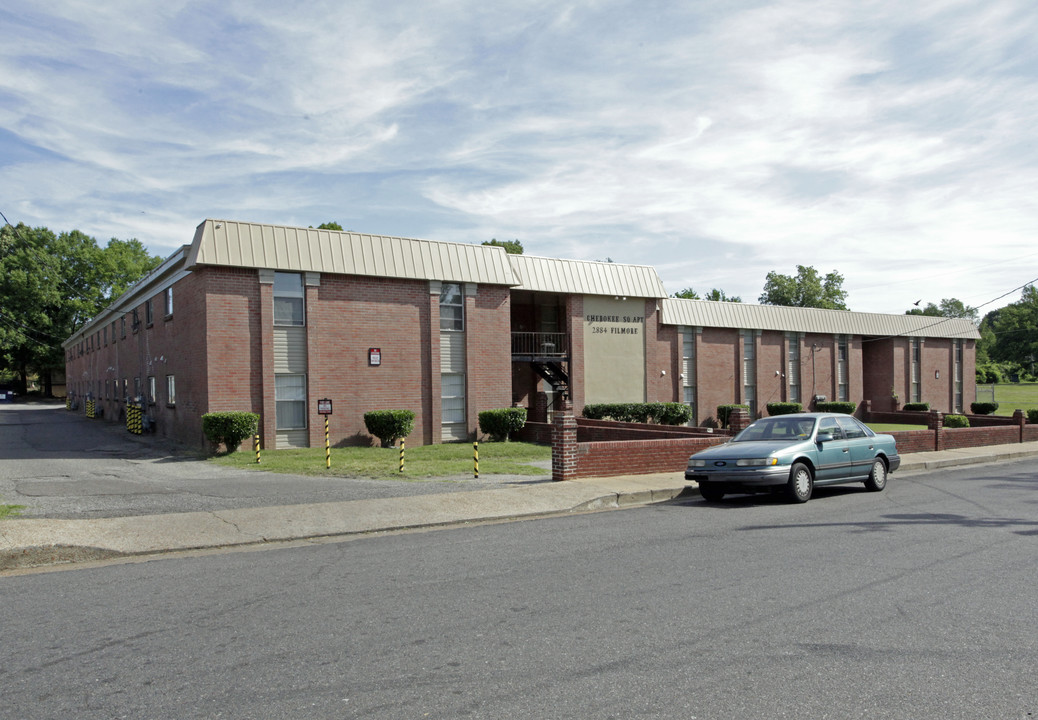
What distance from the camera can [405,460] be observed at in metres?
20.8

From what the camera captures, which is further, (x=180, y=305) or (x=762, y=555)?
(x=180, y=305)

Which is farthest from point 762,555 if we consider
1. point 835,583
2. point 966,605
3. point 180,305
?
point 180,305

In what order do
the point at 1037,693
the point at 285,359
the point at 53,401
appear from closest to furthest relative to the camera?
1. the point at 1037,693
2. the point at 285,359
3. the point at 53,401

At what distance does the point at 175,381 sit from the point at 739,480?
2034 centimetres

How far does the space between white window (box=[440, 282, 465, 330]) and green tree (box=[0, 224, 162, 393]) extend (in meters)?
54.2

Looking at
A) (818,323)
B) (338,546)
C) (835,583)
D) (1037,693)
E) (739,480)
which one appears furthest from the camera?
(818,323)

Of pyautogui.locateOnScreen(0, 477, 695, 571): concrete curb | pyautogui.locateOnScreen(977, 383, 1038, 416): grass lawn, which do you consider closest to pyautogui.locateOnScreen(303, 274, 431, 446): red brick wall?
pyautogui.locateOnScreen(0, 477, 695, 571): concrete curb

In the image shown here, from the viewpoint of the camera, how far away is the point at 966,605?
6445mm

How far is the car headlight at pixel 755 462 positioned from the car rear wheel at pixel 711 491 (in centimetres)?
63

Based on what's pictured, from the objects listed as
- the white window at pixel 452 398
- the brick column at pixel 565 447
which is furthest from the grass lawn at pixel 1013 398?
the brick column at pixel 565 447

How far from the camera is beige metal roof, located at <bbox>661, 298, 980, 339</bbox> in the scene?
3841cm

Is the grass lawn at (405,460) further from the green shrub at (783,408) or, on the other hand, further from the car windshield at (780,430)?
the green shrub at (783,408)

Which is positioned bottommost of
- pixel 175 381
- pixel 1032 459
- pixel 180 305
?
pixel 1032 459

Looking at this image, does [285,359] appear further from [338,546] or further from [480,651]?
[480,651]
